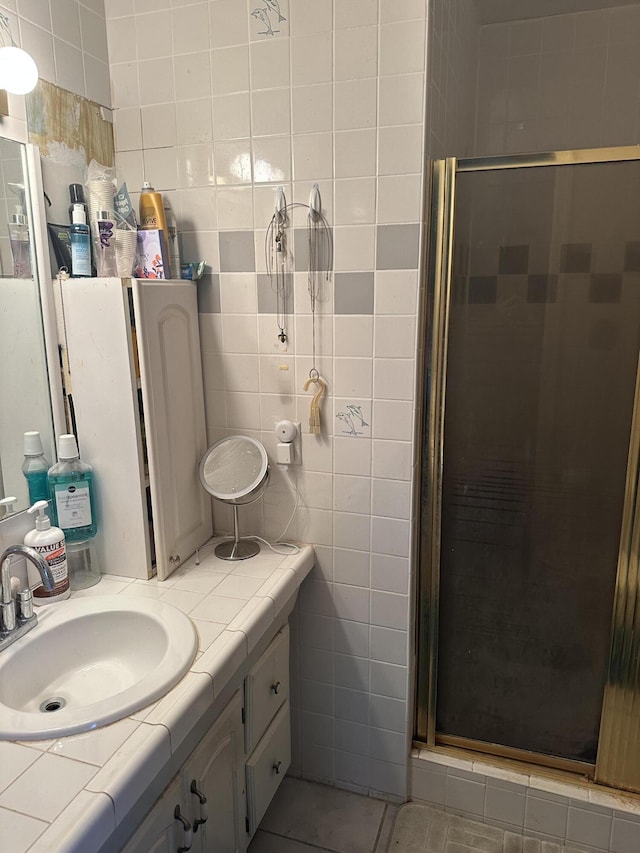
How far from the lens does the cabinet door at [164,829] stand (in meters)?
0.98

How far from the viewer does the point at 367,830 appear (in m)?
1.65

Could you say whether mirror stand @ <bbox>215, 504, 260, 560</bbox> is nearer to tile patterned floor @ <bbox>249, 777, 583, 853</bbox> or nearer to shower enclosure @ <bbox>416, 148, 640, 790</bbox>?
shower enclosure @ <bbox>416, 148, 640, 790</bbox>

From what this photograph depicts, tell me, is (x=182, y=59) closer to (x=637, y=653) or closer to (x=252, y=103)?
(x=252, y=103)

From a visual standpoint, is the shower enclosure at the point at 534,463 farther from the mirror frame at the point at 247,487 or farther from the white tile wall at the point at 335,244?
the mirror frame at the point at 247,487

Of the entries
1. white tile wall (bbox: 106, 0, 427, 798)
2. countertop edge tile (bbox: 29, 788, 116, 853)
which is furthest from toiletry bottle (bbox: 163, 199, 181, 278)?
countertop edge tile (bbox: 29, 788, 116, 853)

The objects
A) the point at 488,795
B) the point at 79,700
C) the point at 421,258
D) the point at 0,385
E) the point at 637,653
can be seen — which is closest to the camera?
the point at 79,700

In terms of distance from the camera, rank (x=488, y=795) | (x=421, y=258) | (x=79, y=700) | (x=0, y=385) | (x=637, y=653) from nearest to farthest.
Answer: (x=79, y=700)
(x=0, y=385)
(x=421, y=258)
(x=637, y=653)
(x=488, y=795)

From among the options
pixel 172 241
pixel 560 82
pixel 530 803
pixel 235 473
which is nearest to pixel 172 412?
pixel 235 473

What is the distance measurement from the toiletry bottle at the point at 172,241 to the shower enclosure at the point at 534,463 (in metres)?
0.65

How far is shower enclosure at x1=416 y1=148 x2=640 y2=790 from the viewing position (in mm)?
1403

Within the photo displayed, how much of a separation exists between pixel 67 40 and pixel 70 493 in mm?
1066

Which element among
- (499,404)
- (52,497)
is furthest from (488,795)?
(52,497)

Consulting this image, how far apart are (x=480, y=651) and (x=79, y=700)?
104 centimetres

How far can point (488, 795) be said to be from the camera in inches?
65.4
